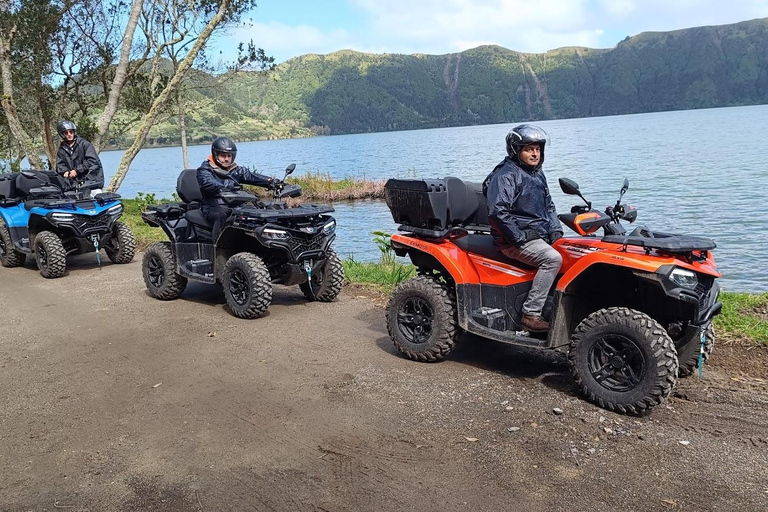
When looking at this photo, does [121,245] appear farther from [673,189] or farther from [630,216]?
[673,189]

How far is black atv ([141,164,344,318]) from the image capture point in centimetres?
751

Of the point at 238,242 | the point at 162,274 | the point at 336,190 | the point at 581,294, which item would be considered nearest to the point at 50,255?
the point at 162,274

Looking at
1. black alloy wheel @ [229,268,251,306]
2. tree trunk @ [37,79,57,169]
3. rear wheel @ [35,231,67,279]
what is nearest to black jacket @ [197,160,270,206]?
black alloy wheel @ [229,268,251,306]

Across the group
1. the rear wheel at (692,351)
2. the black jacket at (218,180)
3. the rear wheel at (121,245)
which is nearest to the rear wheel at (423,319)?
the rear wheel at (692,351)

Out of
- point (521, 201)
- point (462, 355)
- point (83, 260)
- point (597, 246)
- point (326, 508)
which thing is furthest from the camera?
point (83, 260)

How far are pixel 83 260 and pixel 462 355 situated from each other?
8.73 m

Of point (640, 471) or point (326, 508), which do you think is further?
point (640, 471)

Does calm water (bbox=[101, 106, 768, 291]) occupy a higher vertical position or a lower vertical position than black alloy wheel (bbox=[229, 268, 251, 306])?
lower

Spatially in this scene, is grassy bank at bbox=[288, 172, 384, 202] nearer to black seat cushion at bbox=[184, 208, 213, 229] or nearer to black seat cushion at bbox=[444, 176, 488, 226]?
black seat cushion at bbox=[184, 208, 213, 229]

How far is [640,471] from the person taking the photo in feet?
12.7

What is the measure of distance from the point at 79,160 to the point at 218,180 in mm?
4842

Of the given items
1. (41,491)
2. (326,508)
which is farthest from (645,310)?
(41,491)

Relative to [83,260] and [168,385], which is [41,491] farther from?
[83,260]

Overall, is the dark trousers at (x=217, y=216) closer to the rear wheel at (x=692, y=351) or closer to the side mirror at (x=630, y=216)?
the side mirror at (x=630, y=216)
